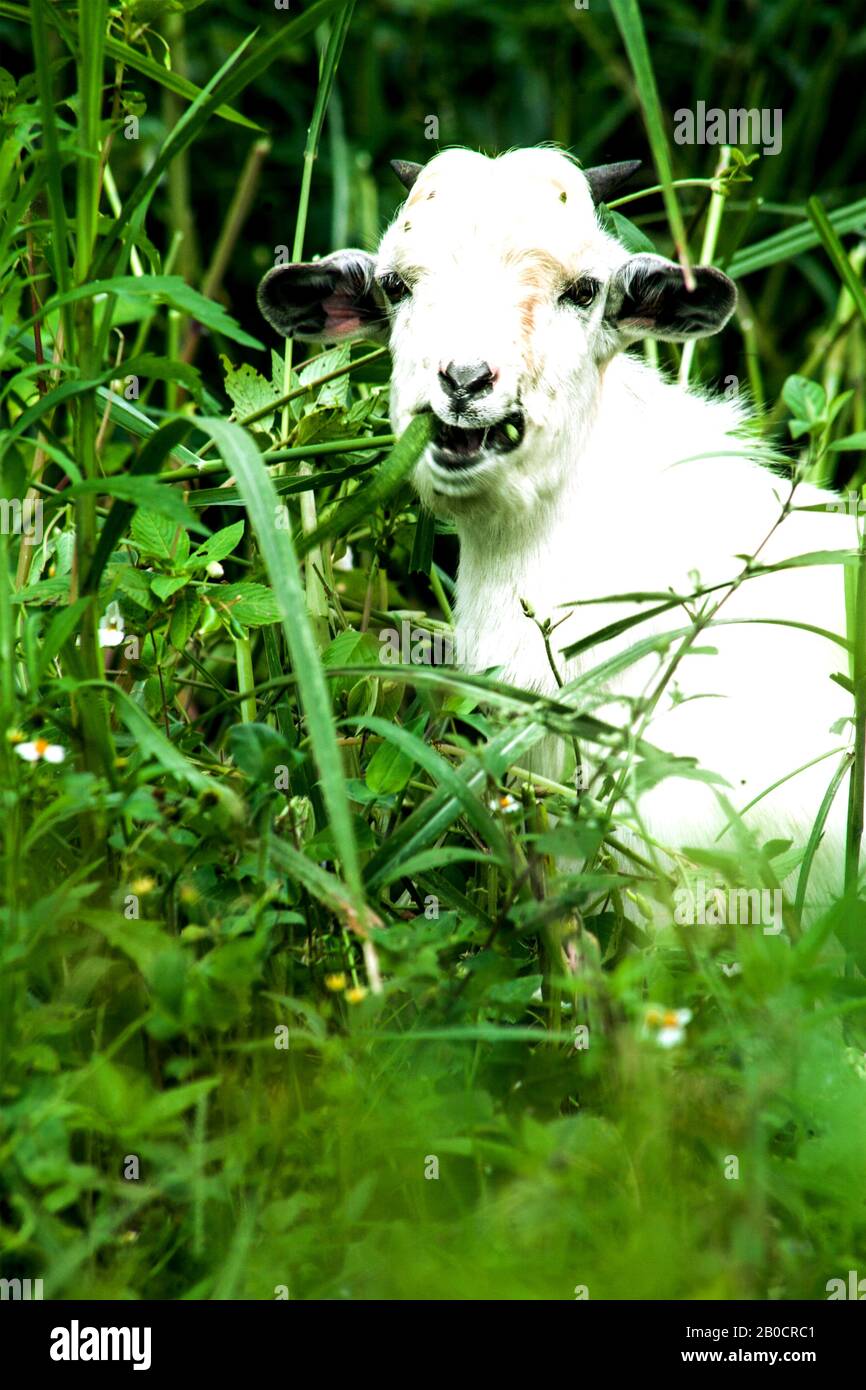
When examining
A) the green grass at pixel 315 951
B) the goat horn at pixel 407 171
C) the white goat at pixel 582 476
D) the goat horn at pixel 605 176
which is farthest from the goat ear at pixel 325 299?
the goat horn at pixel 605 176

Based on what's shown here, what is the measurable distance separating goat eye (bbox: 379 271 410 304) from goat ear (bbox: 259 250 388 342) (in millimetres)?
183

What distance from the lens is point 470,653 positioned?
4.08 m

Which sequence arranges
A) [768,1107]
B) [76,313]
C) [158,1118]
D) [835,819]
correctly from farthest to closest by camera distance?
1. [835,819]
2. [76,313]
3. [768,1107]
4. [158,1118]

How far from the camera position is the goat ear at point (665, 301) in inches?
155

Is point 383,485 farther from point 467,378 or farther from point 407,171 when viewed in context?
point 407,171

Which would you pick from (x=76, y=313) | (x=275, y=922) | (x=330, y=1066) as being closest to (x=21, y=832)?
(x=275, y=922)

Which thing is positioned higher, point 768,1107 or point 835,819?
point 835,819

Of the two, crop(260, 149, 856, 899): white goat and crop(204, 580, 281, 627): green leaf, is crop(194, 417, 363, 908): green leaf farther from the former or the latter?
crop(260, 149, 856, 899): white goat

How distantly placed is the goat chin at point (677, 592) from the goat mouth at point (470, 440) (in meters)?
0.07

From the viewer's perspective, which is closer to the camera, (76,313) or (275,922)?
(275,922)

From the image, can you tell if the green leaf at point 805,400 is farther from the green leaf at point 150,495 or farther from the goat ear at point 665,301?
the green leaf at point 150,495

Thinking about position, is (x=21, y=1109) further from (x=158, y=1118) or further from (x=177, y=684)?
(x=177, y=684)

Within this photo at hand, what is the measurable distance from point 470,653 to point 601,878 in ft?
4.64

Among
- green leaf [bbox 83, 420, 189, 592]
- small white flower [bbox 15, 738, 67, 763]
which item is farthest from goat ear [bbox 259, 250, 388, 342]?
small white flower [bbox 15, 738, 67, 763]
